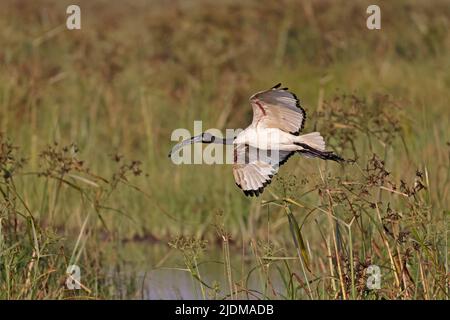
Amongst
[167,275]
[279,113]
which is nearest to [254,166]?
[279,113]

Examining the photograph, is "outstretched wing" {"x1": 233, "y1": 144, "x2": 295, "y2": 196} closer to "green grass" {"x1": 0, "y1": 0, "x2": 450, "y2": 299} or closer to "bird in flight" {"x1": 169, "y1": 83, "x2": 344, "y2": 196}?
"bird in flight" {"x1": 169, "y1": 83, "x2": 344, "y2": 196}

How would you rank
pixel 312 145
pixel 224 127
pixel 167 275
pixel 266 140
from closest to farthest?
pixel 312 145
pixel 266 140
pixel 167 275
pixel 224 127

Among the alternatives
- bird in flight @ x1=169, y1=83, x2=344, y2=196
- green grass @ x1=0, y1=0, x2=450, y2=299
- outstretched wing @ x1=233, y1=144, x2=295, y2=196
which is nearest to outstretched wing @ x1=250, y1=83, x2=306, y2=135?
bird in flight @ x1=169, y1=83, x2=344, y2=196

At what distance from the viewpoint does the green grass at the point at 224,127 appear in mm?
5199

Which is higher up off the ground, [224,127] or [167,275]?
[224,127]

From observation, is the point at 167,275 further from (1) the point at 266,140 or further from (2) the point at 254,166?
(1) the point at 266,140

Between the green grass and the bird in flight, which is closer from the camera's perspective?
the green grass

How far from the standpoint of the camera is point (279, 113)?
558cm

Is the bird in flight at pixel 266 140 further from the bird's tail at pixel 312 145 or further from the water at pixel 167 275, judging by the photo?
the water at pixel 167 275

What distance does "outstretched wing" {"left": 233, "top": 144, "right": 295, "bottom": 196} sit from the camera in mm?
5469

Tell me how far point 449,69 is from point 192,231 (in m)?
3.08

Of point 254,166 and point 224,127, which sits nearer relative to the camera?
point 254,166

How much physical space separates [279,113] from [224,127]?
3602mm
